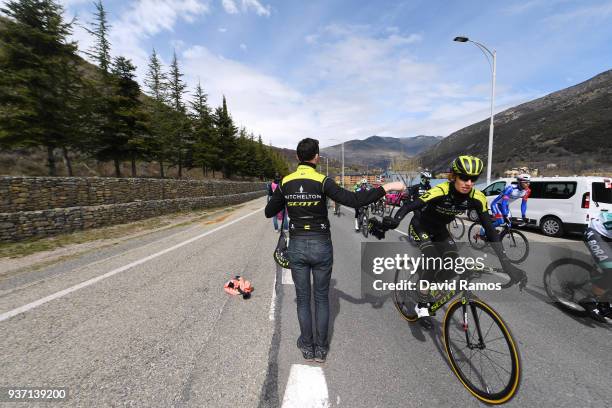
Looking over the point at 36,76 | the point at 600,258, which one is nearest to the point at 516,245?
the point at 600,258

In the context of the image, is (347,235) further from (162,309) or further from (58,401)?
(58,401)

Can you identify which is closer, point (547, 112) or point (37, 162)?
point (37, 162)

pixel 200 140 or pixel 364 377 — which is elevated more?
pixel 200 140

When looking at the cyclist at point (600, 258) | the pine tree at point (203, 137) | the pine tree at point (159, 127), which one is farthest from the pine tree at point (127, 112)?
A: the cyclist at point (600, 258)

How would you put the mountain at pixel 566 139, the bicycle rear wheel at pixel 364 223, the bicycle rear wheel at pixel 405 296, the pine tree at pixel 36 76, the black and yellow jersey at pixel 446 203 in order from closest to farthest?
1. the black and yellow jersey at pixel 446 203
2. the bicycle rear wheel at pixel 405 296
3. the bicycle rear wheel at pixel 364 223
4. the pine tree at pixel 36 76
5. the mountain at pixel 566 139

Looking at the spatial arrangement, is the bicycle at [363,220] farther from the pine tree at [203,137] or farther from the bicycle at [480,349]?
the pine tree at [203,137]

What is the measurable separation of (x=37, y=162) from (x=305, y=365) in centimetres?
3054

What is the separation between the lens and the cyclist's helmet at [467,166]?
2.86m

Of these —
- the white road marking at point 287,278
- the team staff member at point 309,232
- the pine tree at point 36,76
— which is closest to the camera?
the team staff member at point 309,232

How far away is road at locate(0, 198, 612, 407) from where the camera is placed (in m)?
2.31

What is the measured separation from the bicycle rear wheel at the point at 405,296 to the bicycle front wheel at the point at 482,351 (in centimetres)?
82

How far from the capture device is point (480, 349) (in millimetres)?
2541

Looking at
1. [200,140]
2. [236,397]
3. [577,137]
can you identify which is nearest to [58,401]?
[236,397]

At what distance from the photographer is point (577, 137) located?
60500 millimetres
